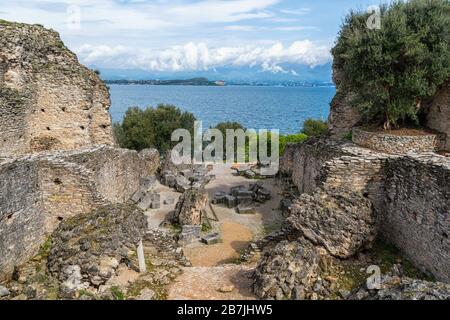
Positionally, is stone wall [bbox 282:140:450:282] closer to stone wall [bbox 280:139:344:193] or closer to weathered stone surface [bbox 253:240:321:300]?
stone wall [bbox 280:139:344:193]

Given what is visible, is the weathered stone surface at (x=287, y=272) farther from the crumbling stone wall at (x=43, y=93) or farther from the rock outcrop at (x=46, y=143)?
the crumbling stone wall at (x=43, y=93)

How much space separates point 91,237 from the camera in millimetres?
10578

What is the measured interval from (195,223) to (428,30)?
10548mm

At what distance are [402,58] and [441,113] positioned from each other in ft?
7.76

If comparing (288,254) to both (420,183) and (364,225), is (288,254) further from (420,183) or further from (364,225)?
(420,183)

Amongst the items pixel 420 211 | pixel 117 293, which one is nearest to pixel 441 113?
pixel 420 211

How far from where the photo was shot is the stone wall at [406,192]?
10.1m

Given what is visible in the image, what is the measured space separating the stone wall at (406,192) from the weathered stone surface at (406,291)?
231 centimetres

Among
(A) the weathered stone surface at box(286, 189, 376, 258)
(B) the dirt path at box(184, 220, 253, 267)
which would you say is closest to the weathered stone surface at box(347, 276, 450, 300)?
(A) the weathered stone surface at box(286, 189, 376, 258)

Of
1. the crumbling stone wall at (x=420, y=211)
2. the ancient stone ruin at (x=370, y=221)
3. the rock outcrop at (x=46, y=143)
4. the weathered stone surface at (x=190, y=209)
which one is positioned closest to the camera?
the ancient stone ruin at (x=370, y=221)

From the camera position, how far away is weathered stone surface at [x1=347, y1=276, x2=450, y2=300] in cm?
744

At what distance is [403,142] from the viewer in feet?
44.2

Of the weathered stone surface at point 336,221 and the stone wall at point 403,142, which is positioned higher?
the stone wall at point 403,142

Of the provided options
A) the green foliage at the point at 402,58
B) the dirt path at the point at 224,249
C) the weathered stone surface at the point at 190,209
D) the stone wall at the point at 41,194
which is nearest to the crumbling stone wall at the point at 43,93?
the stone wall at the point at 41,194
